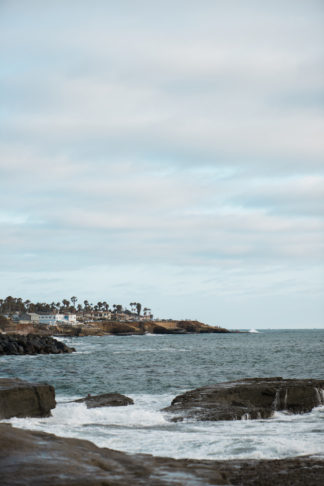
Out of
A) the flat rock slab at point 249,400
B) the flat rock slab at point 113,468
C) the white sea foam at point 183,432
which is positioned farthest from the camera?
the flat rock slab at point 249,400

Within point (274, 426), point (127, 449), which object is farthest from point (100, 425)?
point (274, 426)

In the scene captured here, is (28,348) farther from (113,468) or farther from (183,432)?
(113,468)

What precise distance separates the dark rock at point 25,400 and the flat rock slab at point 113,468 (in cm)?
733

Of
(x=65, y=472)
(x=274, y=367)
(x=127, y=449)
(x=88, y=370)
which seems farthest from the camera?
(x=274, y=367)

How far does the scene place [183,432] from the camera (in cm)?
1627

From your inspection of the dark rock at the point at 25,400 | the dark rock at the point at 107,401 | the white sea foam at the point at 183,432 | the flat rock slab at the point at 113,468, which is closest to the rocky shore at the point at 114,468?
the flat rock slab at the point at 113,468

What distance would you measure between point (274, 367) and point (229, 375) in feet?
32.7

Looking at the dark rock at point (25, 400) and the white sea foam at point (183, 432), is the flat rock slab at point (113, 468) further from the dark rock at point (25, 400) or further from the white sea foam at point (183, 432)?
the dark rock at point (25, 400)

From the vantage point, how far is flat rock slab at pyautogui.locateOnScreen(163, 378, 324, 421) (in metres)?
19.5

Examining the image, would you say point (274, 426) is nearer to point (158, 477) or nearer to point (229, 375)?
point (158, 477)

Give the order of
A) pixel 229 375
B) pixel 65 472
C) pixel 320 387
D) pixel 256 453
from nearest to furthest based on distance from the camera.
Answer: pixel 65 472, pixel 256 453, pixel 320 387, pixel 229 375

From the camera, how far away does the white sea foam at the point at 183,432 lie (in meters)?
13.0

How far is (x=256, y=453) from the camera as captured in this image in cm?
1259

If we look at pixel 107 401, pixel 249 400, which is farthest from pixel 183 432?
pixel 107 401
